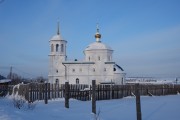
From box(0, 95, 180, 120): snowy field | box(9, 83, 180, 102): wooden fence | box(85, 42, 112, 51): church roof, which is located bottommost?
box(0, 95, 180, 120): snowy field

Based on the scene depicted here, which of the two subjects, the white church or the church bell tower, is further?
the white church

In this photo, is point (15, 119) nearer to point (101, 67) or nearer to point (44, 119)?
point (44, 119)

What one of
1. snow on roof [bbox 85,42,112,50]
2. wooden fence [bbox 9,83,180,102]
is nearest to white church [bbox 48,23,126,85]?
snow on roof [bbox 85,42,112,50]

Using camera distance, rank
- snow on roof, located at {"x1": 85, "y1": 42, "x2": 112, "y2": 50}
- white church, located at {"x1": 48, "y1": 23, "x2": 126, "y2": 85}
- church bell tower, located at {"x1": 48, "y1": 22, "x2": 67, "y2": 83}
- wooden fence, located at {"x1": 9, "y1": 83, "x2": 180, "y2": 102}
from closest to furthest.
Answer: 1. wooden fence, located at {"x1": 9, "y1": 83, "x2": 180, "y2": 102}
2. church bell tower, located at {"x1": 48, "y1": 22, "x2": 67, "y2": 83}
3. white church, located at {"x1": 48, "y1": 23, "x2": 126, "y2": 85}
4. snow on roof, located at {"x1": 85, "y1": 42, "x2": 112, "y2": 50}

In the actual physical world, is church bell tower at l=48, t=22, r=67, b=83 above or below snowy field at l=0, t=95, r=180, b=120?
above

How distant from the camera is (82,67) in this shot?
57250 millimetres

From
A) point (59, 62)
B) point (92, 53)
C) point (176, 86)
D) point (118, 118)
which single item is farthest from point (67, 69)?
point (118, 118)

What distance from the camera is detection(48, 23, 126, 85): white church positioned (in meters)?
56.5

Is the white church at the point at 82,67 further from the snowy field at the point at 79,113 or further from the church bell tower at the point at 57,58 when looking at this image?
the snowy field at the point at 79,113

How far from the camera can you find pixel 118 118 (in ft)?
32.4

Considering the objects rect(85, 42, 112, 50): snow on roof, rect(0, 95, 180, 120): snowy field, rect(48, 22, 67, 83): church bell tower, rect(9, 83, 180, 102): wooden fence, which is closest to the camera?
rect(0, 95, 180, 120): snowy field

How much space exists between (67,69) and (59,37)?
7.53m

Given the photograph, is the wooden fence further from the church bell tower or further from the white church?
the church bell tower

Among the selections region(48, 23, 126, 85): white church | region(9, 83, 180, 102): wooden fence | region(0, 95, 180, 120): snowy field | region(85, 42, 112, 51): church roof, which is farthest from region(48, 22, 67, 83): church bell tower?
region(0, 95, 180, 120): snowy field
